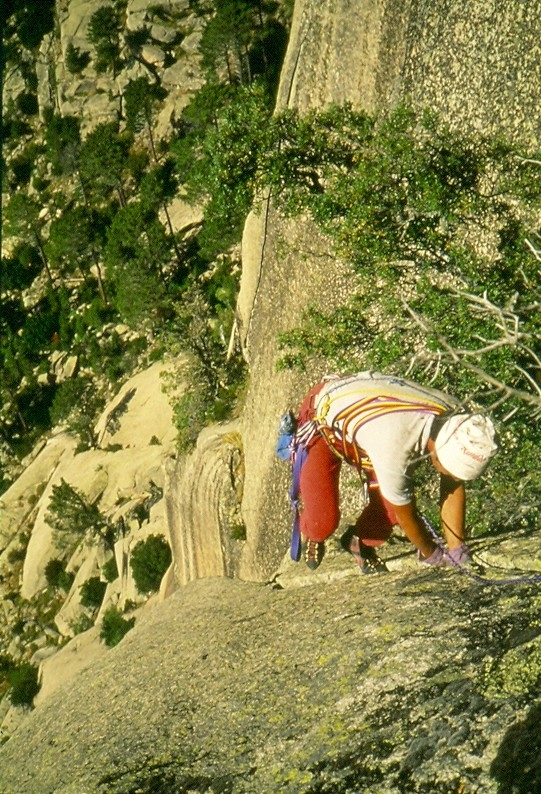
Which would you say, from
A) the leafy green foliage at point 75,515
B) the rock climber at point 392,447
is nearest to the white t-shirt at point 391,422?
the rock climber at point 392,447

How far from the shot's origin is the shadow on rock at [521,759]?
3531mm

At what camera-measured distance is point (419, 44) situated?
32.1 feet

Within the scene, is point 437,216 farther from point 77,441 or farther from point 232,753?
point 77,441

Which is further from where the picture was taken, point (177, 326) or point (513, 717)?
point (177, 326)

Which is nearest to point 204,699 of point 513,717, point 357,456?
point 357,456

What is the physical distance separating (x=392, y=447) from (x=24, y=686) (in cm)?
3065

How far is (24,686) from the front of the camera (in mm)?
30859

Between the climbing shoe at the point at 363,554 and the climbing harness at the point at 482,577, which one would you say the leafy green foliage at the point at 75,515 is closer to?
the climbing shoe at the point at 363,554

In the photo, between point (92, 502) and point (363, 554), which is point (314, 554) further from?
point (92, 502)

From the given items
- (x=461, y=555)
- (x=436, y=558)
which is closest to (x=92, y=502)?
(x=436, y=558)

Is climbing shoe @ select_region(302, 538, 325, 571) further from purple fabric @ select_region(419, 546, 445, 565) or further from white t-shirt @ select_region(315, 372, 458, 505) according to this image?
white t-shirt @ select_region(315, 372, 458, 505)

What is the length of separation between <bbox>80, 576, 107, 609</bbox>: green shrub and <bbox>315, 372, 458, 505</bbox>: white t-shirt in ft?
98.8

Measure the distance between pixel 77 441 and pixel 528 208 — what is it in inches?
1453

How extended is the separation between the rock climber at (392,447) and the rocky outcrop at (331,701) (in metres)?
0.41
